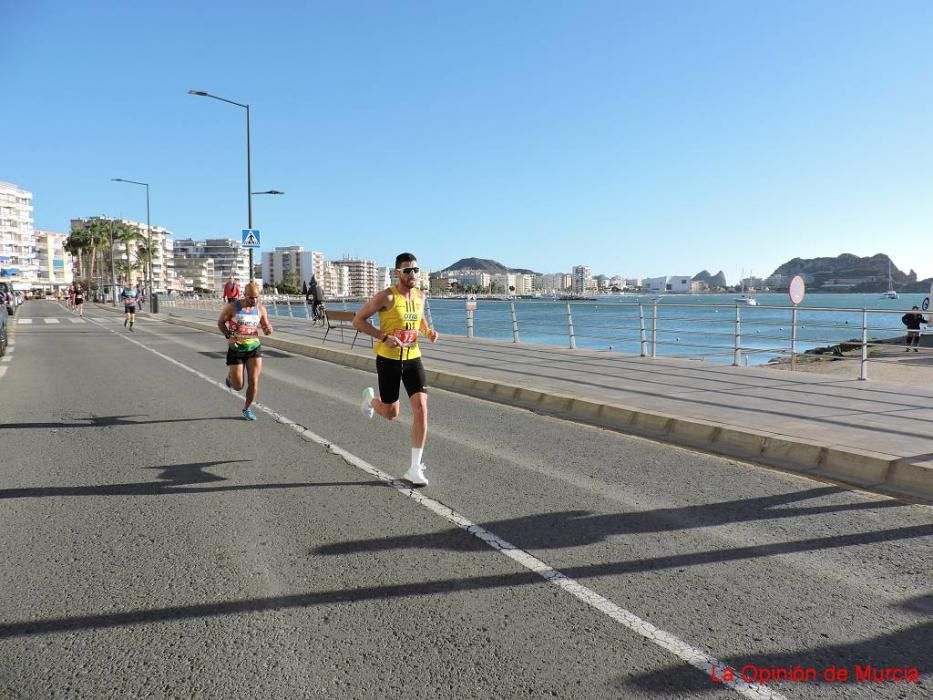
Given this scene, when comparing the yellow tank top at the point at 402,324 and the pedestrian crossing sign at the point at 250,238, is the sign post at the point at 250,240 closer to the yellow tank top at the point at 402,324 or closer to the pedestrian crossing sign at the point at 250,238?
the pedestrian crossing sign at the point at 250,238

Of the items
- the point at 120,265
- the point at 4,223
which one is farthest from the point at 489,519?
the point at 120,265

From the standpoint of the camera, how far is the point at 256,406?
389 inches

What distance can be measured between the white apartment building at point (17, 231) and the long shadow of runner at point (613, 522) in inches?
5710

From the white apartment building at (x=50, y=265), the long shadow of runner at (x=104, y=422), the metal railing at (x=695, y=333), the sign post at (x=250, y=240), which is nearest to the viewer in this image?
the long shadow of runner at (x=104, y=422)

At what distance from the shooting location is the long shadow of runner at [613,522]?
4336 millimetres

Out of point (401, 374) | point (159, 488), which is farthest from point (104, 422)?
point (401, 374)

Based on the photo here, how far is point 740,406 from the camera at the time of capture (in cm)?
887

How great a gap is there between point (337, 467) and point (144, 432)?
3.14 m

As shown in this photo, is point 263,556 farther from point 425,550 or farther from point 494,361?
point 494,361

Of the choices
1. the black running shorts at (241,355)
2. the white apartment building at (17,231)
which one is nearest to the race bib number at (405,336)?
the black running shorts at (241,355)

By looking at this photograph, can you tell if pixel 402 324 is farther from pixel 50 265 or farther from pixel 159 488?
pixel 50 265

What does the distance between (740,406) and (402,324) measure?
16.9 ft

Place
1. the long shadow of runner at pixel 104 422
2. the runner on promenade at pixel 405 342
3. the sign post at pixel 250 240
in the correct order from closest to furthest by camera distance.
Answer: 1. the runner on promenade at pixel 405 342
2. the long shadow of runner at pixel 104 422
3. the sign post at pixel 250 240

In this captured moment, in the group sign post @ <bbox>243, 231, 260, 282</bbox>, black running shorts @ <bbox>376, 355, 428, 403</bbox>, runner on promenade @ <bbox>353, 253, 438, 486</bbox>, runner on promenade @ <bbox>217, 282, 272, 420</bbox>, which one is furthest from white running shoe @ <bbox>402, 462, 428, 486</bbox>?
sign post @ <bbox>243, 231, 260, 282</bbox>
